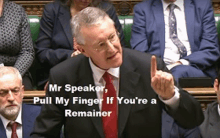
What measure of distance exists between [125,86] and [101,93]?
58 mm

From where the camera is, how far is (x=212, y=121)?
117 centimetres

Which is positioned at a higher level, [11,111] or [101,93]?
[101,93]

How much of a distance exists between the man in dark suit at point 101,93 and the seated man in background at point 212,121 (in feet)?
0.70

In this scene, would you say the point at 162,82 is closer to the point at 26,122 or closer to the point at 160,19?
the point at 26,122

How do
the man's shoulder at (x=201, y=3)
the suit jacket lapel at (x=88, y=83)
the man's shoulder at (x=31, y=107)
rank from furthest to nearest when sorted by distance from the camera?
the man's shoulder at (x=201, y=3) → the man's shoulder at (x=31, y=107) → the suit jacket lapel at (x=88, y=83)

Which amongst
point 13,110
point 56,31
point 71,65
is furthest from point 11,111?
point 56,31

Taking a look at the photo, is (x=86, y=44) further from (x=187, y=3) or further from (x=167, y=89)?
(x=187, y=3)

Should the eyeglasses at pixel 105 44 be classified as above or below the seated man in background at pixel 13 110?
above

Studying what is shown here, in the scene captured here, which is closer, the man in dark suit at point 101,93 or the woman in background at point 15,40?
the man in dark suit at point 101,93

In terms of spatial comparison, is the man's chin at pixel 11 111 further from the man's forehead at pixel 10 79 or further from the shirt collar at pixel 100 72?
the shirt collar at pixel 100 72

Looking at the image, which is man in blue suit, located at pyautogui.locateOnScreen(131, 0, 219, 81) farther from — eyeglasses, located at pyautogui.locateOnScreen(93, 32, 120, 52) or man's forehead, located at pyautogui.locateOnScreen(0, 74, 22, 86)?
eyeglasses, located at pyautogui.locateOnScreen(93, 32, 120, 52)

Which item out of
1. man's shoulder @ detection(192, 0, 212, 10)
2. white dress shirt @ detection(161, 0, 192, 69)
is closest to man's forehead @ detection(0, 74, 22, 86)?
white dress shirt @ detection(161, 0, 192, 69)

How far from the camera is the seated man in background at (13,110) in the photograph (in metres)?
1.21

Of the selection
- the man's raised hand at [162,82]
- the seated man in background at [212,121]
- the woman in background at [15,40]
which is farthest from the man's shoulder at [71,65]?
the woman in background at [15,40]
